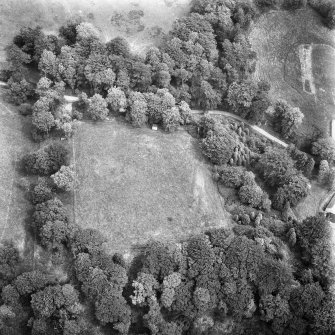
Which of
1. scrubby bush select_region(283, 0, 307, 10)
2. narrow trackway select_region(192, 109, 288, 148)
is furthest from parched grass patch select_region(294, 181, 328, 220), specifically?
scrubby bush select_region(283, 0, 307, 10)

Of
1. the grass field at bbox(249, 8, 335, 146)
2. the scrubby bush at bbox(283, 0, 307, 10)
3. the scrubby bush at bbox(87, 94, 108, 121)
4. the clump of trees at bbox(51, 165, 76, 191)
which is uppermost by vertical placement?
the scrubby bush at bbox(283, 0, 307, 10)

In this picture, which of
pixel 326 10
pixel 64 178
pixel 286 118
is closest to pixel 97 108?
pixel 64 178

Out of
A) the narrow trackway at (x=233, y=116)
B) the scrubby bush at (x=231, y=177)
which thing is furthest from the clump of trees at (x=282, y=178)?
the narrow trackway at (x=233, y=116)

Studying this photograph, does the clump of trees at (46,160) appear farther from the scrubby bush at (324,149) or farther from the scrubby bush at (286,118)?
the scrubby bush at (324,149)

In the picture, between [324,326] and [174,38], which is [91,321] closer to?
[324,326]

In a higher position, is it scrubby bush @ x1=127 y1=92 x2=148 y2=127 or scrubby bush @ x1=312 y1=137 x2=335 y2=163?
scrubby bush @ x1=312 y1=137 x2=335 y2=163

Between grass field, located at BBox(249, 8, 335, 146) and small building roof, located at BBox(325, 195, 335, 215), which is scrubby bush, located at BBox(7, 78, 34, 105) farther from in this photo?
small building roof, located at BBox(325, 195, 335, 215)
